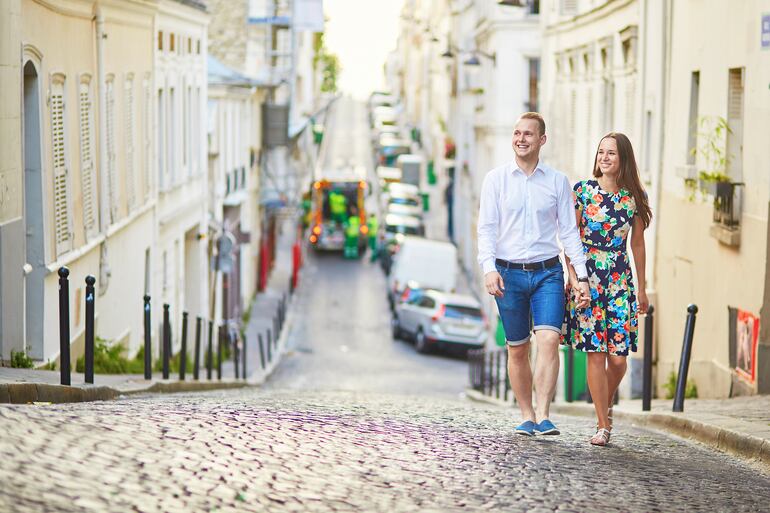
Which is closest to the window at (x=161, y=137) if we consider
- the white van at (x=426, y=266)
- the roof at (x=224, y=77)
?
the roof at (x=224, y=77)

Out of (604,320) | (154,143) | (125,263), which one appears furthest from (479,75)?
(604,320)

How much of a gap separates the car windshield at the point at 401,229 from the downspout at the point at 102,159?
124 feet

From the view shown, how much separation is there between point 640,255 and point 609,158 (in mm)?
680

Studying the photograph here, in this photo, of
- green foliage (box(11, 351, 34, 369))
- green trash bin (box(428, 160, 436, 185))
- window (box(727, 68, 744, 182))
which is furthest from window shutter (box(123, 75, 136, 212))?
green trash bin (box(428, 160, 436, 185))

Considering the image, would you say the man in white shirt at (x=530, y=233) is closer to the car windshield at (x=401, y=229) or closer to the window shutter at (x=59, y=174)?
the window shutter at (x=59, y=174)

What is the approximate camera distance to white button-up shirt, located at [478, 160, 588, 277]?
906 centimetres

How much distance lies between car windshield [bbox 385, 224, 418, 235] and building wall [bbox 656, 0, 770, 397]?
1439 inches

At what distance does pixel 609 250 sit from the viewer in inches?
360

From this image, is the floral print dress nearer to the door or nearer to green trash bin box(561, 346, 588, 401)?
the door

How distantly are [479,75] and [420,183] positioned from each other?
30.4 metres

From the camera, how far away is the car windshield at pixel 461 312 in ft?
116

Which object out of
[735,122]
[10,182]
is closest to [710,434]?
[735,122]

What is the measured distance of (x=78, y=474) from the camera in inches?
255

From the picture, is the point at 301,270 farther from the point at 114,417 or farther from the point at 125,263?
the point at 114,417
